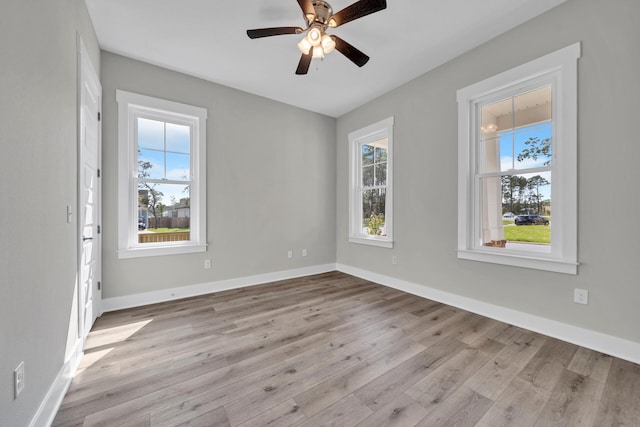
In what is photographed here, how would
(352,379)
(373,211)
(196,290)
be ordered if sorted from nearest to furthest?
(352,379) → (196,290) → (373,211)

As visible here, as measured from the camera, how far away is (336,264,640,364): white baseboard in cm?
200

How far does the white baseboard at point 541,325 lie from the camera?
1995 millimetres

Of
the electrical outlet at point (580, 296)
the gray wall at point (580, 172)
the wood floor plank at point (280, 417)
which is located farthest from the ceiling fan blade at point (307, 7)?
the electrical outlet at point (580, 296)

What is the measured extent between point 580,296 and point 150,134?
4.68m

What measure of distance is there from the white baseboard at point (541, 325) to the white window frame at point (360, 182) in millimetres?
812

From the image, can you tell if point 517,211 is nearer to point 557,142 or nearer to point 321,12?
point 557,142

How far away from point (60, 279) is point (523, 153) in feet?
12.9

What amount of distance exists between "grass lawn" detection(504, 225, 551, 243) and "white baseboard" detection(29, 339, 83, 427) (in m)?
3.72

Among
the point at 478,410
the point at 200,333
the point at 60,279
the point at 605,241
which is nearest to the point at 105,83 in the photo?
the point at 60,279

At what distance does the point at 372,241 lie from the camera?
417cm

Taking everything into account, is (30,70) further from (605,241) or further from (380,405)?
(605,241)

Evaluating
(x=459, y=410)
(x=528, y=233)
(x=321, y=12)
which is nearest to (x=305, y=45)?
(x=321, y=12)

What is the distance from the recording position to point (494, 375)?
1.80 meters

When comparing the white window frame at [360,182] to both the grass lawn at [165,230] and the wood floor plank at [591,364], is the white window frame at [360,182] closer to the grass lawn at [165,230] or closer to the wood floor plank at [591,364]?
the wood floor plank at [591,364]
